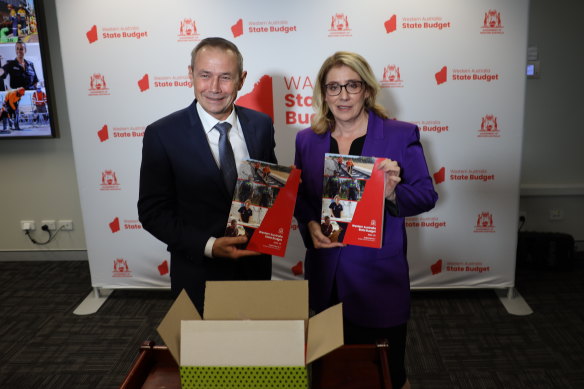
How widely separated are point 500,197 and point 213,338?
2.80m

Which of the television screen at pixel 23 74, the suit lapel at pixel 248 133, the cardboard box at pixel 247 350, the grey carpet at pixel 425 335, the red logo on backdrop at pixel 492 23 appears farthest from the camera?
the television screen at pixel 23 74

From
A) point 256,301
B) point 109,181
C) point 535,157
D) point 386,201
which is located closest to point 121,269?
point 109,181

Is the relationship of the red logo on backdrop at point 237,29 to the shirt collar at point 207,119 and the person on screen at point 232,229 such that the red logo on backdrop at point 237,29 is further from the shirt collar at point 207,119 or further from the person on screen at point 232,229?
the person on screen at point 232,229

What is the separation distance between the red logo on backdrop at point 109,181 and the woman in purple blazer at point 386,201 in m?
1.92

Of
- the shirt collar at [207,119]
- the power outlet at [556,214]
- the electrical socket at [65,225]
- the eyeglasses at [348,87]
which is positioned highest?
the eyeglasses at [348,87]

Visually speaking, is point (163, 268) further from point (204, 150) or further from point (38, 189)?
point (204, 150)

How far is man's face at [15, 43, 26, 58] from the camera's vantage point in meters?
3.77

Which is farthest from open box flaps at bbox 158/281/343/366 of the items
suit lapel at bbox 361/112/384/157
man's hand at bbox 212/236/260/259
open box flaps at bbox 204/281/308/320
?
suit lapel at bbox 361/112/384/157

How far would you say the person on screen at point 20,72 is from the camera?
379cm

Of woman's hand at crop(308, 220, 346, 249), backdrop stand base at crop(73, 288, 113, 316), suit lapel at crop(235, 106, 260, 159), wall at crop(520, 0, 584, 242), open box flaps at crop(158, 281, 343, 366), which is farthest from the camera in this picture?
wall at crop(520, 0, 584, 242)

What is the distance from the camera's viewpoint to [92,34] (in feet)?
10.4

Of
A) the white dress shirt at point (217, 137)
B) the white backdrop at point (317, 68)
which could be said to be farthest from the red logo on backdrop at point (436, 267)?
the white dress shirt at point (217, 137)

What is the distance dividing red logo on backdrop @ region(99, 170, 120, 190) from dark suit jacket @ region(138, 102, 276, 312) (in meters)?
1.77

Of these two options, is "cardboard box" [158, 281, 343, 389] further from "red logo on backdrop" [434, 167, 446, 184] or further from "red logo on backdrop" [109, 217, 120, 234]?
"red logo on backdrop" [109, 217, 120, 234]
